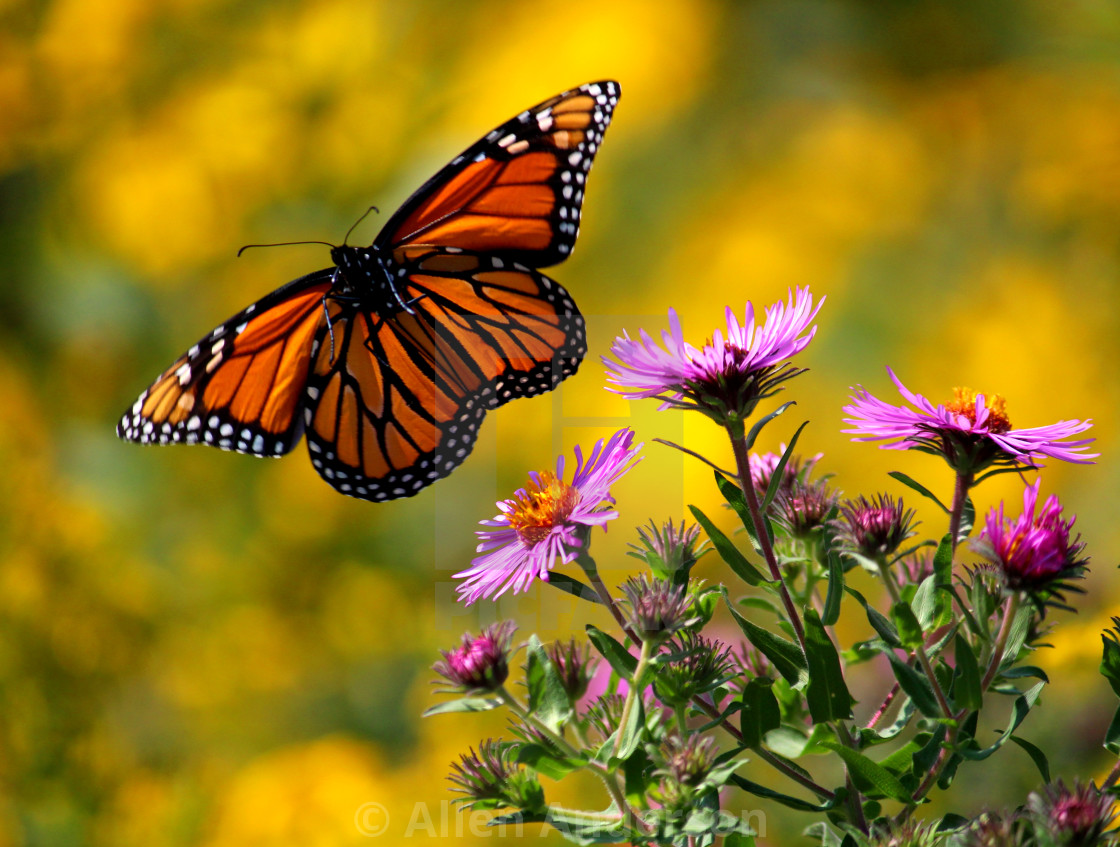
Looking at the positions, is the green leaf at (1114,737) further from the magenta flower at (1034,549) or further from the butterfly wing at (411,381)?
the butterfly wing at (411,381)

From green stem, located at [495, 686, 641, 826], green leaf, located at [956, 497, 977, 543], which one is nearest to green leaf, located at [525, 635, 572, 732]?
Answer: green stem, located at [495, 686, 641, 826]

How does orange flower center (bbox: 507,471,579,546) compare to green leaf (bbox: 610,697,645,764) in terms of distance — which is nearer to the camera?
green leaf (bbox: 610,697,645,764)

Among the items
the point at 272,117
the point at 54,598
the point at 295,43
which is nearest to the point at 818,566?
the point at 54,598

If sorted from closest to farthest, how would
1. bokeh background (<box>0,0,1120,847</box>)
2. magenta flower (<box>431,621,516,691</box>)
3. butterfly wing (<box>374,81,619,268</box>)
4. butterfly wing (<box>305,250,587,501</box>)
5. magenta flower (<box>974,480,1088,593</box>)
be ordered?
magenta flower (<box>974,480,1088,593</box>) → magenta flower (<box>431,621,516,691</box>) → butterfly wing (<box>374,81,619,268</box>) → butterfly wing (<box>305,250,587,501</box>) → bokeh background (<box>0,0,1120,847</box>)

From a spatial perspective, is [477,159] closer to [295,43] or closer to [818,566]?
[818,566]

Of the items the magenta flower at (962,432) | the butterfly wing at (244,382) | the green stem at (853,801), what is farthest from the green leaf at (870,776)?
the butterfly wing at (244,382)

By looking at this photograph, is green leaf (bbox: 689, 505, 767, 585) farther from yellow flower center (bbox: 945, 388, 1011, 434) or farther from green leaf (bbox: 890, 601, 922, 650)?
yellow flower center (bbox: 945, 388, 1011, 434)
